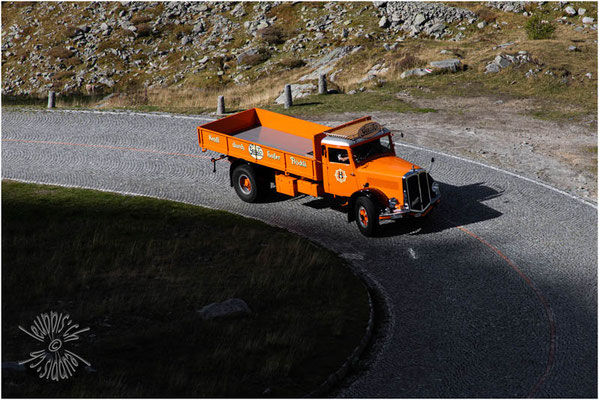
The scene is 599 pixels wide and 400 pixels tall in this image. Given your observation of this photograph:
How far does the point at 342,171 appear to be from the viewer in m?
19.0

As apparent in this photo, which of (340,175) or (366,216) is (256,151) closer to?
(340,175)

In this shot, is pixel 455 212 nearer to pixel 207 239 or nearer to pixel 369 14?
pixel 207 239

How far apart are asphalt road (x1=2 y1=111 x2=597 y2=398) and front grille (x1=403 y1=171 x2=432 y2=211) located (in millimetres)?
939

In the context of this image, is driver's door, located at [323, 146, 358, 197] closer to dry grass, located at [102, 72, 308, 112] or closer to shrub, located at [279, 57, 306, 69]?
dry grass, located at [102, 72, 308, 112]

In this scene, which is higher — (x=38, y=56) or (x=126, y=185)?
(x=38, y=56)

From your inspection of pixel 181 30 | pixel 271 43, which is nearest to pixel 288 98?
pixel 271 43

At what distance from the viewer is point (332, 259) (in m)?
17.6

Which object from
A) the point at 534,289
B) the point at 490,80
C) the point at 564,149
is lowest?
the point at 534,289

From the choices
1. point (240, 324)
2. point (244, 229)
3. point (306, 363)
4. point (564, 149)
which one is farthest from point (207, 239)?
point (564, 149)

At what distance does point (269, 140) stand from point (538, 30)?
76.4ft

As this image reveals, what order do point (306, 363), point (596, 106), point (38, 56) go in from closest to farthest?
point (306, 363) < point (596, 106) < point (38, 56)

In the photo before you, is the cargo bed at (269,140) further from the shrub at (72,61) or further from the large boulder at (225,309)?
the shrub at (72,61)

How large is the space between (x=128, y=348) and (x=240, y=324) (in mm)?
2337

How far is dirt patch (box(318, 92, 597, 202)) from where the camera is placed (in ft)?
76.7
